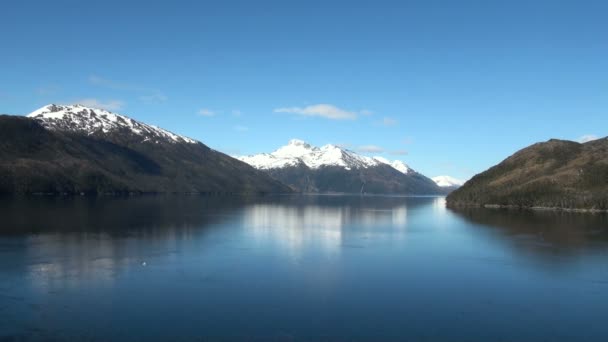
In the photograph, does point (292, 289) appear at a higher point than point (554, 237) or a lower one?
lower

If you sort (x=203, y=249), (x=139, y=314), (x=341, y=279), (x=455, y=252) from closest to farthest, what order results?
(x=139, y=314), (x=341, y=279), (x=203, y=249), (x=455, y=252)

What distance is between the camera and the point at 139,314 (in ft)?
132

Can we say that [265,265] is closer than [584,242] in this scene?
Yes

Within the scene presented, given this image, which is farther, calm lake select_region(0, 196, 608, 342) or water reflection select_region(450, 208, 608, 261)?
water reflection select_region(450, 208, 608, 261)

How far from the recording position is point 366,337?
119 feet

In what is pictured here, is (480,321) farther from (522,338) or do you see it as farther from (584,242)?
(584,242)

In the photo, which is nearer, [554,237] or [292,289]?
[292,289]

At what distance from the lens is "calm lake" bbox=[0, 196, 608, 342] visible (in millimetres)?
37406

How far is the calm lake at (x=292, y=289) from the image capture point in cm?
3741

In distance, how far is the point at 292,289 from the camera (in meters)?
51.0

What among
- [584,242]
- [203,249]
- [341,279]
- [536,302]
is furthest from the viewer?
[584,242]

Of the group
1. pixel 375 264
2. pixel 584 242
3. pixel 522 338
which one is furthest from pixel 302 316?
pixel 584 242

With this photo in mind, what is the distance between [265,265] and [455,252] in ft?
122

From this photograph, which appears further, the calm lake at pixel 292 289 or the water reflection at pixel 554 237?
the water reflection at pixel 554 237
